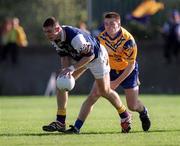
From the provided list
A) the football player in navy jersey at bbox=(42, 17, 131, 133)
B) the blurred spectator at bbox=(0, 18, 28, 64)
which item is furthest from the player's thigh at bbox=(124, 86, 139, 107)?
the blurred spectator at bbox=(0, 18, 28, 64)

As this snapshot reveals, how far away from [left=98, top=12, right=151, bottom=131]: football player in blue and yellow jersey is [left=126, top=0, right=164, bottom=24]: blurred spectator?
2129cm

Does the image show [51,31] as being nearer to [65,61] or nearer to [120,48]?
[65,61]

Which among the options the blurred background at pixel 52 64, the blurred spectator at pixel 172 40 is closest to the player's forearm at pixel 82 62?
the blurred background at pixel 52 64

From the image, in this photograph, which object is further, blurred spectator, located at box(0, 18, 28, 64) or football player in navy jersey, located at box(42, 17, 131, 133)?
blurred spectator, located at box(0, 18, 28, 64)

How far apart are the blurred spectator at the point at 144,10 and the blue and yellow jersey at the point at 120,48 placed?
21316 mm

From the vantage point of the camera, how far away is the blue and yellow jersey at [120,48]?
14339 millimetres

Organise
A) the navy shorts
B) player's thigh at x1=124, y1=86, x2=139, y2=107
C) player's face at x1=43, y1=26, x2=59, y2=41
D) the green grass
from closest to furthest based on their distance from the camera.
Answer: the green grass, player's face at x1=43, y1=26, x2=59, y2=41, player's thigh at x1=124, y1=86, x2=139, y2=107, the navy shorts

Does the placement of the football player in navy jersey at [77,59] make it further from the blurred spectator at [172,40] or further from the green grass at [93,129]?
the blurred spectator at [172,40]

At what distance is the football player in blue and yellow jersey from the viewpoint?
1430 centimetres

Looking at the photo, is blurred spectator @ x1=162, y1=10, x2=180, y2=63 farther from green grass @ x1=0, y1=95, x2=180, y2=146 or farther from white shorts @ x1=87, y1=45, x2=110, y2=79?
white shorts @ x1=87, y1=45, x2=110, y2=79

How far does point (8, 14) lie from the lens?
45375 mm

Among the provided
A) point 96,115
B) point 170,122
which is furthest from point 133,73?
point 96,115

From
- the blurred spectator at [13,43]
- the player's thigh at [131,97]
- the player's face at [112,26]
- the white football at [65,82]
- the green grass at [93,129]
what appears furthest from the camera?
the blurred spectator at [13,43]

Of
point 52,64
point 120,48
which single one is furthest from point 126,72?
point 52,64
